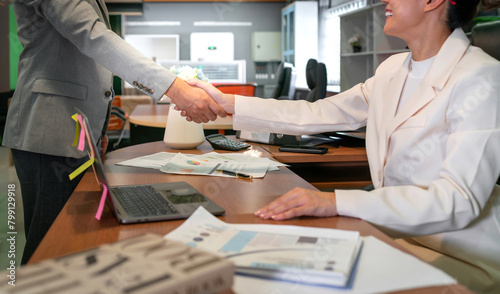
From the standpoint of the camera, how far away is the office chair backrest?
1.54 meters

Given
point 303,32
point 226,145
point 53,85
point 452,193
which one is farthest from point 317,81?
point 303,32

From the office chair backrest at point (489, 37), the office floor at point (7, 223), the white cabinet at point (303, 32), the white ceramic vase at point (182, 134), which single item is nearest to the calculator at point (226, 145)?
the white ceramic vase at point (182, 134)

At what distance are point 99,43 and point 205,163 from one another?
55 centimetres

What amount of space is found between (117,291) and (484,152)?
917 mm

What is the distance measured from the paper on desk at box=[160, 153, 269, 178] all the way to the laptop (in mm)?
211

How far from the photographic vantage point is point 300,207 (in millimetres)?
1098

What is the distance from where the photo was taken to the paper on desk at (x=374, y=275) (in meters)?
0.73

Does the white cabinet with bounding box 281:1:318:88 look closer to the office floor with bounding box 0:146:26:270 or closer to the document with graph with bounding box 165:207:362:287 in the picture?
the office floor with bounding box 0:146:26:270

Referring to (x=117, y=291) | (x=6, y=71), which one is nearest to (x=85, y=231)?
(x=117, y=291)

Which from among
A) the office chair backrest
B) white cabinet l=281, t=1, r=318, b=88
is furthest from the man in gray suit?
white cabinet l=281, t=1, r=318, b=88

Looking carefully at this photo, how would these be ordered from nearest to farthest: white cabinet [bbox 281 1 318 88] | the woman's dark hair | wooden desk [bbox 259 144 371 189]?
the woman's dark hair
wooden desk [bbox 259 144 371 189]
white cabinet [bbox 281 1 318 88]

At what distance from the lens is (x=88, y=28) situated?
165cm

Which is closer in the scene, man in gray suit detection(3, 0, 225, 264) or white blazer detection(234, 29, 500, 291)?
white blazer detection(234, 29, 500, 291)

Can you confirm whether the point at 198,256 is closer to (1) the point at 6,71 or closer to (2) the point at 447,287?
(2) the point at 447,287
